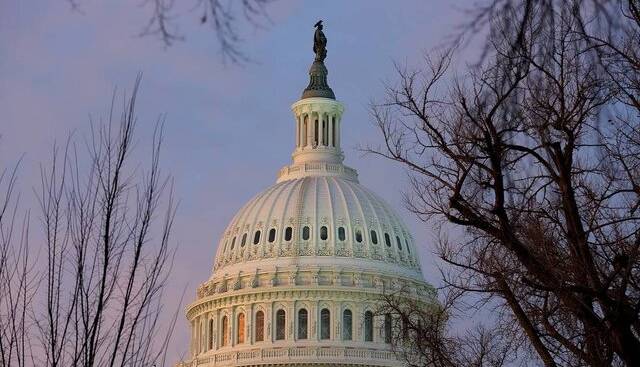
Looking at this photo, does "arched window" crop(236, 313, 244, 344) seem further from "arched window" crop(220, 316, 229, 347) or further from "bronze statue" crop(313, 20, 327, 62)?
"bronze statue" crop(313, 20, 327, 62)

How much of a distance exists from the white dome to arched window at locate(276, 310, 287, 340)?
413 cm

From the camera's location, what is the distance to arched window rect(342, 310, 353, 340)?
111 m

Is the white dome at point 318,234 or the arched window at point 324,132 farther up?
the arched window at point 324,132

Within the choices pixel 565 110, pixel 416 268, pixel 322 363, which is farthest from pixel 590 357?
pixel 416 268

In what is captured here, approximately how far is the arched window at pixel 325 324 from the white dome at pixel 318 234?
168 inches

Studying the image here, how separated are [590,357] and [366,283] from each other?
3677 inches

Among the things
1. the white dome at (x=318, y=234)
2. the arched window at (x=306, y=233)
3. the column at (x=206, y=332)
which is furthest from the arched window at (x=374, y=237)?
the column at (x=206, y=332)

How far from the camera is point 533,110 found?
58.6 ft

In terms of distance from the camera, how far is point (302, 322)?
367 ft

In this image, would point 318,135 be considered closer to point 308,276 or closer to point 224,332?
point 308,276

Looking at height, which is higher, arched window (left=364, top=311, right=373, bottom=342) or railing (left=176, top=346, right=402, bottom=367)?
arched window (left=364, top=311, right=373, bottom=342)

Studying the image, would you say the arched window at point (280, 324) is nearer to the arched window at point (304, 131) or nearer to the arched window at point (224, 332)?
the arched window at point (224, 332)

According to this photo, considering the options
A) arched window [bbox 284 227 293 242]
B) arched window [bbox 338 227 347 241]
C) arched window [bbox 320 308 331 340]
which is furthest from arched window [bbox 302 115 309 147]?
arched window [bbox 320 308 331 340]

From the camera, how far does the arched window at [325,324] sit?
111 meters
